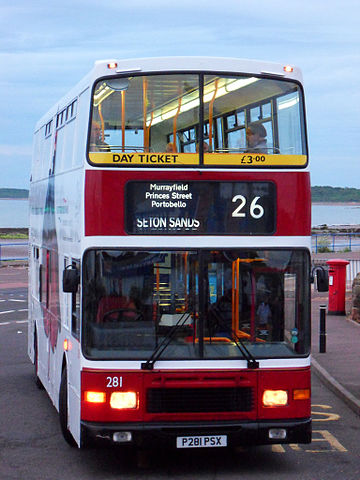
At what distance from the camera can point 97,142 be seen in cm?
1020

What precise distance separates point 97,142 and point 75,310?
6.33ft

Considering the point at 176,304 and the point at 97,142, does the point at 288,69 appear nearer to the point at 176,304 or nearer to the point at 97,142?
the point at 97,142

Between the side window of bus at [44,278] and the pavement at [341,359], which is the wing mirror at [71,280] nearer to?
the side window of bus at [44,278]

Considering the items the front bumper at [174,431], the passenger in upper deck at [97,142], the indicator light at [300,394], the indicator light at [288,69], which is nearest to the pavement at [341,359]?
the indicator light at [300,394]

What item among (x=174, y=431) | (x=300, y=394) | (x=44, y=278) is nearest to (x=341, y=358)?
(x=44, y=278)

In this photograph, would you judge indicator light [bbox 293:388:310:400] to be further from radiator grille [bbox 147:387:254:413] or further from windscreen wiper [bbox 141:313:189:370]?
windscreen wiper [bbox 141:313:189:370]

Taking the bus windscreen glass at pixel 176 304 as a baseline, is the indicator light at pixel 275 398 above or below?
below

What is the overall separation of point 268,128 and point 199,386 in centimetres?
278

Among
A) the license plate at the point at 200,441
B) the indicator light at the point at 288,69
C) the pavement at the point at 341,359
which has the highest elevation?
the indicator light at the point at 288,69

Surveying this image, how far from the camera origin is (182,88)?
1044 cm

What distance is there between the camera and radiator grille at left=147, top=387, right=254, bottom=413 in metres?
10.0

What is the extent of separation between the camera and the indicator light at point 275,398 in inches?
399

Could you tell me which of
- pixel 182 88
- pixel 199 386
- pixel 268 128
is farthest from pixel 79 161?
pixel 199 386

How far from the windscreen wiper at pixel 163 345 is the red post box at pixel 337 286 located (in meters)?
15.8
